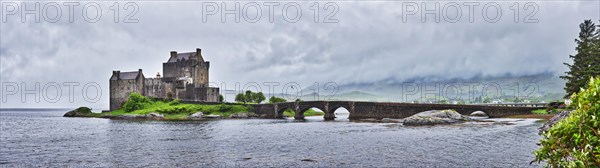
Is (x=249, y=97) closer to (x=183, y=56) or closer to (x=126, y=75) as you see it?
(x=183, y=56)

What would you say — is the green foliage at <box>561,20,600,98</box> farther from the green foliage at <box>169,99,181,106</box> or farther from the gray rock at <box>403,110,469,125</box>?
the green foliage at <box>169,99,181,106</box>

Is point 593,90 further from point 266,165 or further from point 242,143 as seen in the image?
point 242,143

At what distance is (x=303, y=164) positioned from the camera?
2502cm

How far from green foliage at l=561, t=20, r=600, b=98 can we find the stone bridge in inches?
724

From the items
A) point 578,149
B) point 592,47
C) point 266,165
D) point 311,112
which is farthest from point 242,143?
point 311,112

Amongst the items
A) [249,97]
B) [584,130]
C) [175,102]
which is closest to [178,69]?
[175,102]

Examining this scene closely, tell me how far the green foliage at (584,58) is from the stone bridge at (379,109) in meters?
18.4

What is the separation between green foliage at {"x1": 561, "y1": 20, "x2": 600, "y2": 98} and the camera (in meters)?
52.8

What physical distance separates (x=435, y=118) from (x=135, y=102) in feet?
265

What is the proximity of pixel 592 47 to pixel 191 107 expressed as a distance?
82.5m

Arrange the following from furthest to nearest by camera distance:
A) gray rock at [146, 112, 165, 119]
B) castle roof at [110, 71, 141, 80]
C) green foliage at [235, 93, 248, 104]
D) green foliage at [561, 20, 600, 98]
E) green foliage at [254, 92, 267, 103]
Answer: green foliage at [254, 92, 267, 103], green foliage at [235, 93, 248, 104], castle roof at [110, 71, 141, 80], gray rock at [146, 112, 165, 119], green foliage at [561, 20, 600, 98]

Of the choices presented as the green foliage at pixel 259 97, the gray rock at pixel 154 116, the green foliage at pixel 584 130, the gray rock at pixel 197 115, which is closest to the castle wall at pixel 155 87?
the gray rock at pixel 154 116

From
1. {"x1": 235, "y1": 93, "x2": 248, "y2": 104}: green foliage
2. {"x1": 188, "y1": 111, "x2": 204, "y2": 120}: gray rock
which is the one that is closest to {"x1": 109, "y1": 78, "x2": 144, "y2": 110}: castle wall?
{"x1": 235, "y1": 93, "x2": 248, "y2": 104}: green foliage

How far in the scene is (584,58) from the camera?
58.6m
